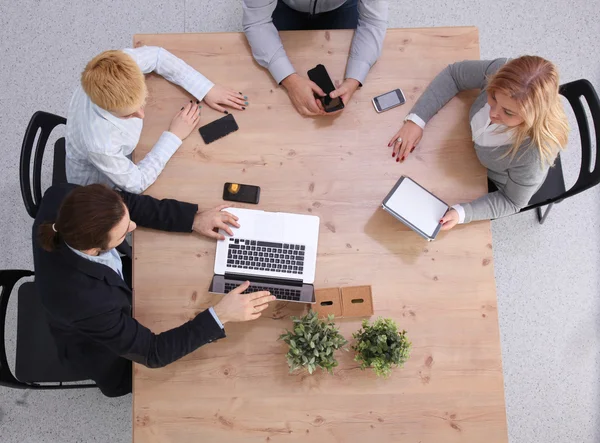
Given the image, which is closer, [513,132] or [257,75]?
[513,132]

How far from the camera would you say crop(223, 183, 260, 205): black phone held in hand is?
1506mm

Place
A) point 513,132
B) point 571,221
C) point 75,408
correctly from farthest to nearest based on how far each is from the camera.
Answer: point 571,221
point 75,408
point 513,132

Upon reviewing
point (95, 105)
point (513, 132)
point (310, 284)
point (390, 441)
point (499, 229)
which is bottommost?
point (499, 229)

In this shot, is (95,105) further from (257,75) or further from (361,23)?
(361,23)

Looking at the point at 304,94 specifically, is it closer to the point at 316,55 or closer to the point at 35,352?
the point at 316,55

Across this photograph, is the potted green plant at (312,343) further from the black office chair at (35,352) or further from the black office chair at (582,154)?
the black office chair at (582,154)

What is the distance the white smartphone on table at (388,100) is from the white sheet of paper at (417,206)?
0.26 metres

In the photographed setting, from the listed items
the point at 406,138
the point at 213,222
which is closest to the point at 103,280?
the point at 213,222

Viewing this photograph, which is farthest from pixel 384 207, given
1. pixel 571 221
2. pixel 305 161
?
pixel 571 221

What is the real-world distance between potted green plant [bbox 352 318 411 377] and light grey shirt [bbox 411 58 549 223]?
43 centimetres

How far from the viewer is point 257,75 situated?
63.3 inches

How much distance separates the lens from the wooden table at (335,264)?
1389 mm

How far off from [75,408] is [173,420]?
3.19 ft

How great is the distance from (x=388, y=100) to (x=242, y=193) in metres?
0.58
